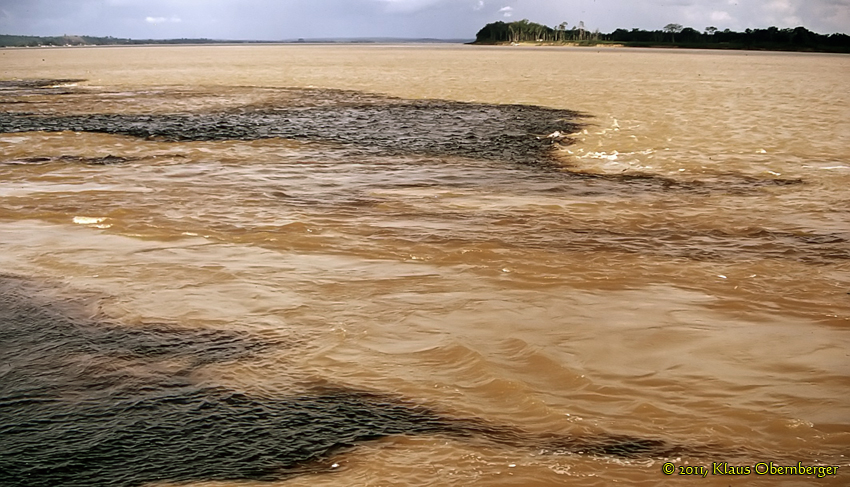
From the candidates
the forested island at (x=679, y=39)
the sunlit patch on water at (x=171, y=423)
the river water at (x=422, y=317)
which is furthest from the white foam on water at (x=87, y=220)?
the forested island at (x=679, y=39)

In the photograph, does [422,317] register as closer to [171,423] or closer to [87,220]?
[171,423]

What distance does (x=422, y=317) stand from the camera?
186 inches

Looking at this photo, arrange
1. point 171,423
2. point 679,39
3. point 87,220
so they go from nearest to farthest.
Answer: point 171,423 → point 87,220 → point 679,39

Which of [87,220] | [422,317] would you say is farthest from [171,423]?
[87,220]

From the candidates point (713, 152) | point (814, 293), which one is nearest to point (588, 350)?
point (814, 293)

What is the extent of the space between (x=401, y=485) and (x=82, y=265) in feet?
12.6

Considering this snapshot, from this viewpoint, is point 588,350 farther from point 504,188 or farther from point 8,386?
point 504,188

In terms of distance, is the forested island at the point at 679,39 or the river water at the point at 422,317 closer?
the river water at the point at 422,317

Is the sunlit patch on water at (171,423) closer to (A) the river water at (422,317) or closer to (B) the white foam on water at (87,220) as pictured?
(A) the river water at (422,317)

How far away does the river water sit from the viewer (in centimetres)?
314

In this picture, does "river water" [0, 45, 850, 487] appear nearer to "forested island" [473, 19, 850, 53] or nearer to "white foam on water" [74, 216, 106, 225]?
"white foam on water" [74, 216, 106, 225]

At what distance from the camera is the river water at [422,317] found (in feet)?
10.3

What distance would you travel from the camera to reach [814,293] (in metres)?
5.24

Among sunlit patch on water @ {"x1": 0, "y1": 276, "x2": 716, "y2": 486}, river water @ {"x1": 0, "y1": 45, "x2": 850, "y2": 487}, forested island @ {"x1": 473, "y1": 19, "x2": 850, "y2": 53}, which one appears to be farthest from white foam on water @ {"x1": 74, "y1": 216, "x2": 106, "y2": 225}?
forested island @ {"x1": 473, "y1": 19, "x2": 850, "y2": 53}
